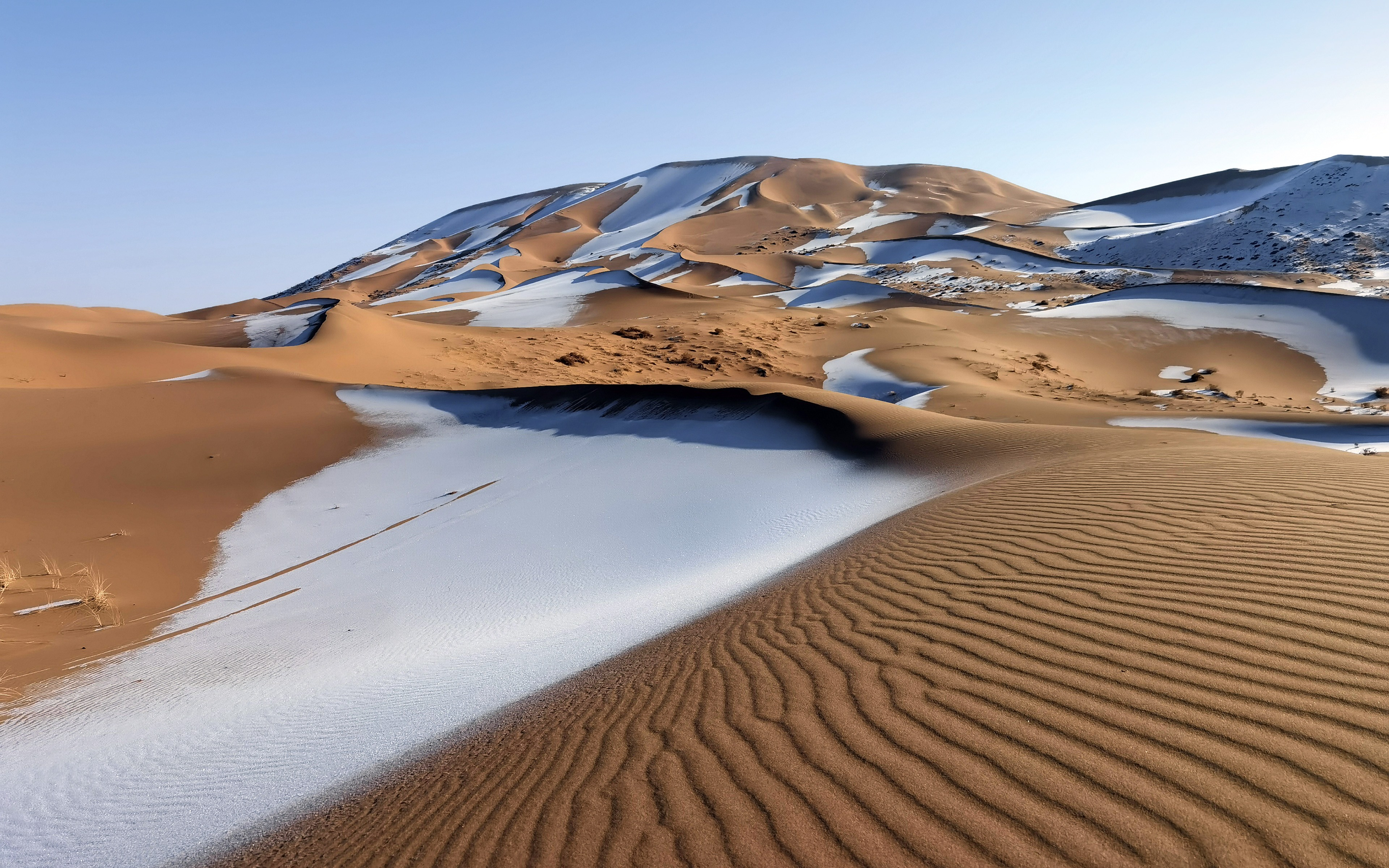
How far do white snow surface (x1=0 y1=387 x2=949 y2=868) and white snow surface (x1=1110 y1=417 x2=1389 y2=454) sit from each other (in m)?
6.04

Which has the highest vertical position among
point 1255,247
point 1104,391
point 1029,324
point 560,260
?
point 560,260

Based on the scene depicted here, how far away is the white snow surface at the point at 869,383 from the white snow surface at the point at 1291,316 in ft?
31.5

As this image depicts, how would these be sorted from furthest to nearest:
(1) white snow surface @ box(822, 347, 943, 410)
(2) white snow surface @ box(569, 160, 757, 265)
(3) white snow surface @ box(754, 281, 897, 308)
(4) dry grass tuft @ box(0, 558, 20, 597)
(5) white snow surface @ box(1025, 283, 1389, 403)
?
(2) white snow surface @ box(569, 160, 757, 265) < (3) white snow surface @ box(754, 281, 897, 308) < (5) white snow surface @ box(1025, 283, 1389, 403) < (1) white snow surface @ box(822, 347, 943, 410) < (4) dry grass tuft @ box(0, 558, 20, 597)

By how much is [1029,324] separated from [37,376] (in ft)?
97.8

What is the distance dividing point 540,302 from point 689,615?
103 ft

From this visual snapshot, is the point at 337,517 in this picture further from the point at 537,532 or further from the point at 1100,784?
the point at 1100,784

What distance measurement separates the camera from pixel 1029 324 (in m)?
26.4

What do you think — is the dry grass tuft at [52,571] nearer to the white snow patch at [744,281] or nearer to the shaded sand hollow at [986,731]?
the shaded sand hollow at [986,731]

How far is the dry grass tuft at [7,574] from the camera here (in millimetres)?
7770

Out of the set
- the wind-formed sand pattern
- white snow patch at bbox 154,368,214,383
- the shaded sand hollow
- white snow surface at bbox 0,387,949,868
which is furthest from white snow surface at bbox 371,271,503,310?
the shaded sand hollow

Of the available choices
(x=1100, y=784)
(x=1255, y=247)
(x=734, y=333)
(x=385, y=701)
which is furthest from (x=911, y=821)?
(x=1255, y=247)

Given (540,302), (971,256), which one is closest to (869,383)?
(540,302)

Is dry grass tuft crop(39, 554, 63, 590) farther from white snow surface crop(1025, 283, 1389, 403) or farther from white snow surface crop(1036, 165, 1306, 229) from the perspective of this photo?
white snow surface crop(1036, 165, 1306, 229)

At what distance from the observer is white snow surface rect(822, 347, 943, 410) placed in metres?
17.5
